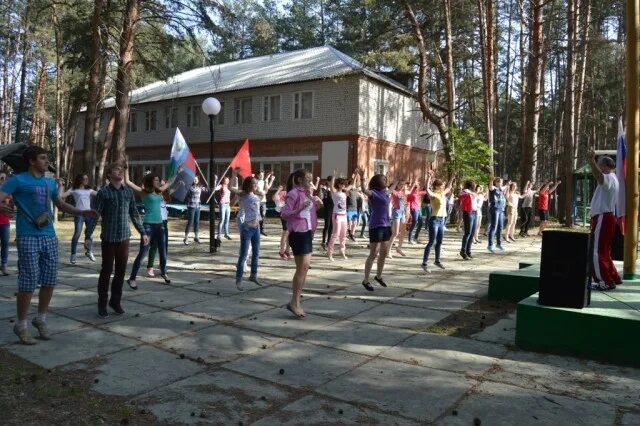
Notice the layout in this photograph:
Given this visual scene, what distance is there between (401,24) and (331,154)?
725cm

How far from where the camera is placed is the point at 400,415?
383 cm

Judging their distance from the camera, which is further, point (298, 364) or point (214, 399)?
point (298, 364)

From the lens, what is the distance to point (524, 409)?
3.99 meters

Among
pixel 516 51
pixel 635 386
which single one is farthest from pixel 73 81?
pixel 635 386

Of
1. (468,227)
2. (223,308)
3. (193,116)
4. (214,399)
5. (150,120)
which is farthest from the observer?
(150,120)

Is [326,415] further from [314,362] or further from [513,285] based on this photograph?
[513,285]

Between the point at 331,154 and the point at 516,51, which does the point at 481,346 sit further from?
the point at 516,51

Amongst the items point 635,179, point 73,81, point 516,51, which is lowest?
point 635,179

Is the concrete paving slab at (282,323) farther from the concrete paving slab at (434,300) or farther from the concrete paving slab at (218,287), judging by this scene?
the concrete paving slab at (434,300)

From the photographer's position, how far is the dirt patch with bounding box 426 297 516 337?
6196 millimetres

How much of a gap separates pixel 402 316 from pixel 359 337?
1.18 m

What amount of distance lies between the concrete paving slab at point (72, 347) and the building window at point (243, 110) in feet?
87.6

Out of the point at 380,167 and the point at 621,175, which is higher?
the point at 380,167

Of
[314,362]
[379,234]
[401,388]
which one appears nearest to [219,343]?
[314,362]
